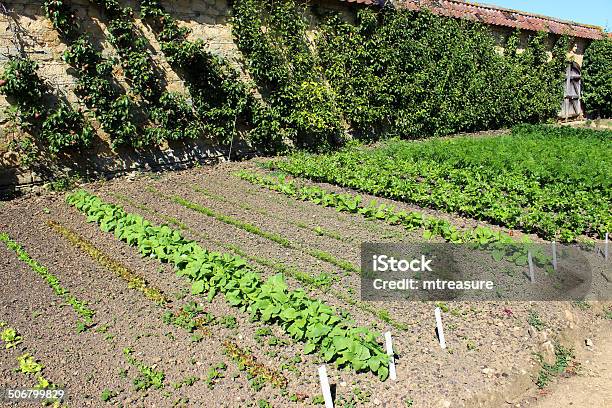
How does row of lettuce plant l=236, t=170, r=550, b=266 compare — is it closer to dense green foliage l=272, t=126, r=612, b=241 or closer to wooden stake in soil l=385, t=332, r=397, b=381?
dense green foliage l=272, t=126, r=612, b=241

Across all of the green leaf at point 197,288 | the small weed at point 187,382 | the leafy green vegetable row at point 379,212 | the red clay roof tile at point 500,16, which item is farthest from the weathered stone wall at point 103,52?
the small weed at point 187,382

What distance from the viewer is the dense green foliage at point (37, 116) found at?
792 cm

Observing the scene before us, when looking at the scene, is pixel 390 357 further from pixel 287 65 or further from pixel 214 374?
pixel 287 65

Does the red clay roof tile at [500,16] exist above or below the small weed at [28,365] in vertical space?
above

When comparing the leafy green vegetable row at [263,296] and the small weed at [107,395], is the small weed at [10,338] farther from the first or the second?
the leafy green vegetable row at [263,296]

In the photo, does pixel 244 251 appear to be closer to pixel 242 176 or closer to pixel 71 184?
pixel 242 176

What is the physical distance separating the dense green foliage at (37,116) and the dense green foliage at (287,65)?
11.8 ft

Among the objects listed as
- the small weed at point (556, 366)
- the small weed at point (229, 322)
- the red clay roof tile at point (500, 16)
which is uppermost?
the red clay roof tile at point (500, 16)

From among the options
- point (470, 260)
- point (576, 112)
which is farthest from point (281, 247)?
point (576, 112)

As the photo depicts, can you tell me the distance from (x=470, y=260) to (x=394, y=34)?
905cm

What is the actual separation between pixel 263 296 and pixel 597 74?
19626 mm

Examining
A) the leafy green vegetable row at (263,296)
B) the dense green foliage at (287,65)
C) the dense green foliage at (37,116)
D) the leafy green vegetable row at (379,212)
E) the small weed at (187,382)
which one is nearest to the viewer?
the small weed at (187,382)

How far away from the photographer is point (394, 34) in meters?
13.2

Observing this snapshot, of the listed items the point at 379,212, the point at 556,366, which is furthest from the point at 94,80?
the point at 556,366
